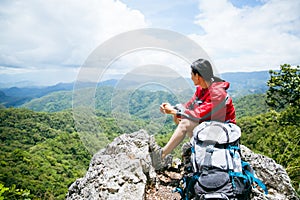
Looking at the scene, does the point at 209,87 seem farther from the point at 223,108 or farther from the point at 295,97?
the point at 295,97

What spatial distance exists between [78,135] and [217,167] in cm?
585

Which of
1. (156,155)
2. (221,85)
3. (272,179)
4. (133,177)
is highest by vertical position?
(221,85)

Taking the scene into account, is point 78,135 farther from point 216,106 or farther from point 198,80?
point 216,106

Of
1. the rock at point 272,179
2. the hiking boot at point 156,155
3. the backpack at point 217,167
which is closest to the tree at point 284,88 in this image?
the rock at point 272,179

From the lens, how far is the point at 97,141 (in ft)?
18.5

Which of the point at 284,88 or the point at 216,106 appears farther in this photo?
the point at 284,88

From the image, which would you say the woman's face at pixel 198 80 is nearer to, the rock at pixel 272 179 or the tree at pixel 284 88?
the rock at pixel 272 179

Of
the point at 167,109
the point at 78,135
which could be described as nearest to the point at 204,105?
the point at 167,109

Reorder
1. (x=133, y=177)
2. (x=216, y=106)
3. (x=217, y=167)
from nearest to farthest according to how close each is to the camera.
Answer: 1. (x=217, y=167)
2. (x=133, y=177)
3. (x=216, y=106)

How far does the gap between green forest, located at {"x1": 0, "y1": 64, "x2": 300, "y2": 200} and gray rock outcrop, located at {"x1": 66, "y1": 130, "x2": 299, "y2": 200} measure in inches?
31.9

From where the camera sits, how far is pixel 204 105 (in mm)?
3949

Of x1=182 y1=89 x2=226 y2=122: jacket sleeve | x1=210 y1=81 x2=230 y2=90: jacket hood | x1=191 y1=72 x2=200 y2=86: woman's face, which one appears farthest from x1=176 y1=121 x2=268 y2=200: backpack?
x1=191 y1=72 x2=200 y2=86: woman's face

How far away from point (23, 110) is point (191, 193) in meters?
118

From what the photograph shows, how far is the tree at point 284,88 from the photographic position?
1480 centimetres
